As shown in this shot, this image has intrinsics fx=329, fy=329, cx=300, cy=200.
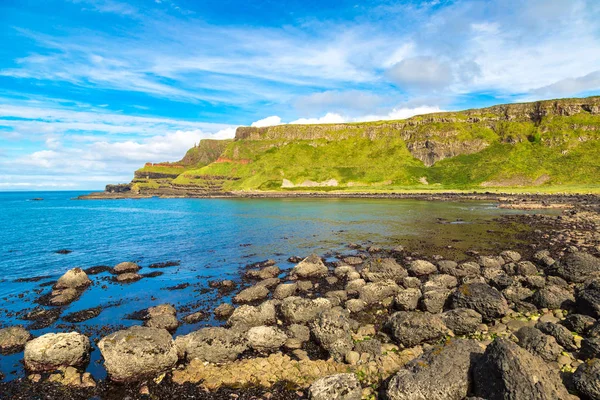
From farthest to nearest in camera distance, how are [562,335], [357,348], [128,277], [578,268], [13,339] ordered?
1. [128,277]
2. [578,268]
3. [13,339]
4. [357,348]
5. [562,335]

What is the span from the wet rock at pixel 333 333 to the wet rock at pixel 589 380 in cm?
847

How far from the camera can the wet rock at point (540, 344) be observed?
13.9m

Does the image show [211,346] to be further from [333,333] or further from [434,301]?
[434,301]

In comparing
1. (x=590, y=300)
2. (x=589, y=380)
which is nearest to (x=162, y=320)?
(x=589, y=380)

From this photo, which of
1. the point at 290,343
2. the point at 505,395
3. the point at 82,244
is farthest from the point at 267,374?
the point at 82,244

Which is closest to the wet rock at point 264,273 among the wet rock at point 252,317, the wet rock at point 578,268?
the wet rock at point 252,317

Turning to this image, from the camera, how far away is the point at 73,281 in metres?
28.1

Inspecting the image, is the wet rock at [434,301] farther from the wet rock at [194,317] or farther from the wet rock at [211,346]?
the wet rock at [194,317]

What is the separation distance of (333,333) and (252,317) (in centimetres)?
565

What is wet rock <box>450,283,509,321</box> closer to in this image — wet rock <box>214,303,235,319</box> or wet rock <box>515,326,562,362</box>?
wet rock <box>515,326,562,362</box>

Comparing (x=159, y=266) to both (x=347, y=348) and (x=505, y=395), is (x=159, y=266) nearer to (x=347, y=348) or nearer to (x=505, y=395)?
(x=347, y=348)

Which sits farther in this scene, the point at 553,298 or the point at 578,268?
the point at 578,268

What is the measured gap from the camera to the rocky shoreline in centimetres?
1157

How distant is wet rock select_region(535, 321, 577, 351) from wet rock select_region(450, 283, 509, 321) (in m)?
2.93
